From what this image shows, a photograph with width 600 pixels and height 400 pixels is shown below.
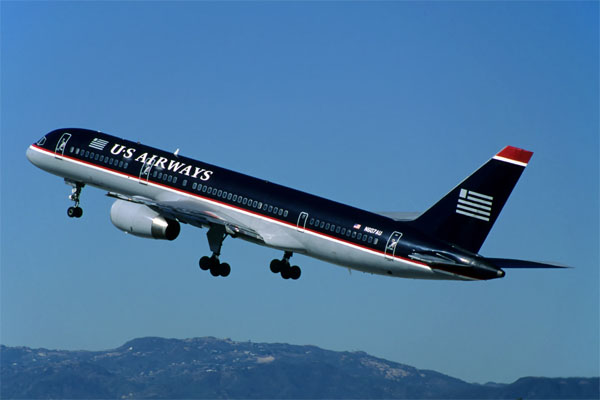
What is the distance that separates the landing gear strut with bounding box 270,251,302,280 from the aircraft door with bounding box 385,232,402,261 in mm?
10613

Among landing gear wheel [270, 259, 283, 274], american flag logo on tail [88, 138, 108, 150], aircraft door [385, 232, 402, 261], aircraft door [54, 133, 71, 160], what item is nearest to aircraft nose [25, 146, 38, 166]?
aircraft door [54, 133, 71, 160]

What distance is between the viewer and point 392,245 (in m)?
58.6

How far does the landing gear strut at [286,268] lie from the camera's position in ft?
223

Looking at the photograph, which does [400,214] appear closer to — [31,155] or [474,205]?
[474,205]

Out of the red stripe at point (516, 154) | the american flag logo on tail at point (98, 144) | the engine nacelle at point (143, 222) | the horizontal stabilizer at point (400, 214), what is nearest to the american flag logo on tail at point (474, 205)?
the red stripe at point (516, 154)

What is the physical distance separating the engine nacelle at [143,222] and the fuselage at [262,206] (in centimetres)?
135

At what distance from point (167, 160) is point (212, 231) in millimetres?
5908

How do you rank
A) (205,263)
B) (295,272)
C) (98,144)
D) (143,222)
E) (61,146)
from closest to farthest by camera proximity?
(143,222), (205,263), (295,272), (98,144), (61,146)

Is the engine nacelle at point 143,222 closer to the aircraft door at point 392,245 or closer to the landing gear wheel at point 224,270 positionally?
the landing gear wheel at point 224,270

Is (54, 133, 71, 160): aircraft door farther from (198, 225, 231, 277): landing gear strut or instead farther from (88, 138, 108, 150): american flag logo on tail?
(198, 225, 231, 277): landing gear strut

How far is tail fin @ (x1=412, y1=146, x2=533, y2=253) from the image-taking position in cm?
5734

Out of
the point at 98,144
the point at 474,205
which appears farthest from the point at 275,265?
the point at 474,205

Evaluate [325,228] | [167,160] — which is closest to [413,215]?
[325,228]

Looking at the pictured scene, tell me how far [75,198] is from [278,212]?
722 inches
